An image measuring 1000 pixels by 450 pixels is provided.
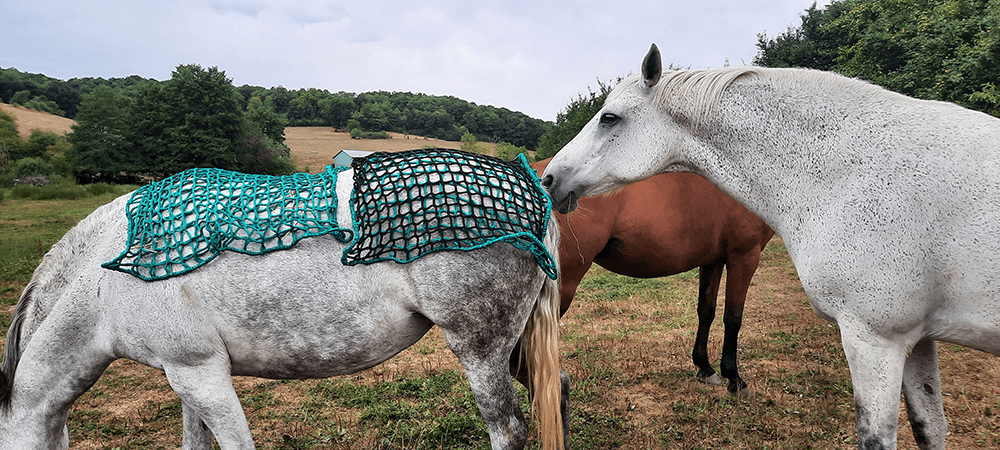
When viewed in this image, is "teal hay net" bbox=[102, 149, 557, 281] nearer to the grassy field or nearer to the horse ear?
the horse ear

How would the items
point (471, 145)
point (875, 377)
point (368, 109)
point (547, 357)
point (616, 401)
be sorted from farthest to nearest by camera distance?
point (368, 109) → point (471, 145) → point (616, 401) → point (547, 357) → point (875, 377)

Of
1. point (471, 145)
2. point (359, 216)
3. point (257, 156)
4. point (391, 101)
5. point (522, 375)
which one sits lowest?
point (257, 156)

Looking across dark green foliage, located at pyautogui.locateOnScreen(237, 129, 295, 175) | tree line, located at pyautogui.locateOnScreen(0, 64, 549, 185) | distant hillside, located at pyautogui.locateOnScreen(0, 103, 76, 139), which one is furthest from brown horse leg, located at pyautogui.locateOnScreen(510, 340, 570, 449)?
distant hillside, located at pyautogui.locateOnScreen(0, 103, 76, 139)

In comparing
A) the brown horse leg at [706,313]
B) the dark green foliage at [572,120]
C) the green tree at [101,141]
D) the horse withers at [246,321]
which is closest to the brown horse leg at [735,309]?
the brown horse leg at [706,313]

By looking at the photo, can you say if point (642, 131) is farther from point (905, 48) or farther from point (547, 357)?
point (905, 48)

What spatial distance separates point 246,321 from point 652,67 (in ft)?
6.89

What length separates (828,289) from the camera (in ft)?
6.62

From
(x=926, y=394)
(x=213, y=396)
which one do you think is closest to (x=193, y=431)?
(x=213, y=396)

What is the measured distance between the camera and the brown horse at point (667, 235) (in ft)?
12.1

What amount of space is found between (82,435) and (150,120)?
41.2m

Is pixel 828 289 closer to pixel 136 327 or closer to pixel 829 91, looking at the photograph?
pixel 829 91

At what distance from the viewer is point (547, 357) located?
8.05 feet

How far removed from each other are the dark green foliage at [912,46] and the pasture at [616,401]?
6.81 m

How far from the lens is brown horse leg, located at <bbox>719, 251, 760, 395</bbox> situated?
14.3 feet
